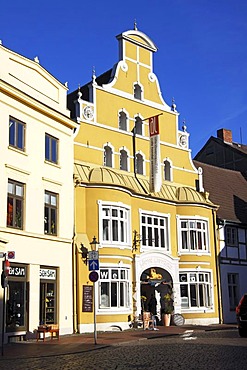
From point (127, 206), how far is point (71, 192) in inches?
156

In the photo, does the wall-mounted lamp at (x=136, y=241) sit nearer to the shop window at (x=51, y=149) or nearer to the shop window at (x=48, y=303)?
the shop window at (x=48, y=303)

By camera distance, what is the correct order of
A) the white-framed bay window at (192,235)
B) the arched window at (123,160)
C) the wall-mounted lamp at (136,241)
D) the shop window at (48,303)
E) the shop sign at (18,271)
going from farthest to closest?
the white-framed bay window at (192,235), the arched window at (123,160), the wall-mounted lamp at (136,241), the shop window at (48,303), the shop sign at (18,271)

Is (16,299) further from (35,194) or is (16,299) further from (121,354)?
(121,354)

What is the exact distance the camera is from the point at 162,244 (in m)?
33.5

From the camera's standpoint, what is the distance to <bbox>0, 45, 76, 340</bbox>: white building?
23.9 m

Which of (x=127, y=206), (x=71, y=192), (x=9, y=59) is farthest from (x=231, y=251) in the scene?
(x=9, y=59)

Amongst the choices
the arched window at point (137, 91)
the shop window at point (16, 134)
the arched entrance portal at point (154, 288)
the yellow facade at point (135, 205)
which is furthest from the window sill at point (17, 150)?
the arched window at point (137, 91)

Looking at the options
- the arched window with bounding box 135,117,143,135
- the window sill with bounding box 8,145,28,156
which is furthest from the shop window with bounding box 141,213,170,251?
the window sill with bounding box 8,145,28,156

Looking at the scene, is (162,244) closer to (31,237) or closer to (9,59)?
(31,237)

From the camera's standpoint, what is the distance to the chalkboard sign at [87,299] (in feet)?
89.6

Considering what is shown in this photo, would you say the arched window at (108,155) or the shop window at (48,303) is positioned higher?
the arched window at (108,155)

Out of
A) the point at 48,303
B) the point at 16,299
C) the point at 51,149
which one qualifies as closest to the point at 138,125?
the point at 51,149

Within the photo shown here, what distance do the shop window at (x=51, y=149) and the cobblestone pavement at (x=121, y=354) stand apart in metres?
8.41

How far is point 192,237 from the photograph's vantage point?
34.9 m
